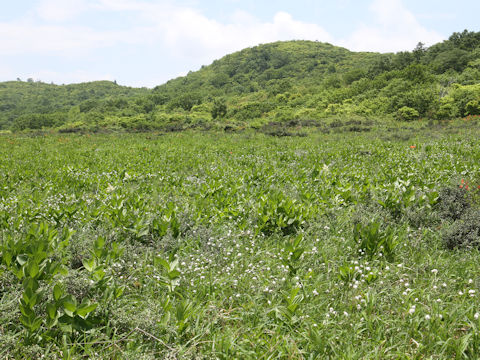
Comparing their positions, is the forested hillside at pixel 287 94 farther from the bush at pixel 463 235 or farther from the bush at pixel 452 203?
the bush at pixel 463 235

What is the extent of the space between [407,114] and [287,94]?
3284 centimetres

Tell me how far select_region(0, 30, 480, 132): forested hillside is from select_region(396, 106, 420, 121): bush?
10 cm

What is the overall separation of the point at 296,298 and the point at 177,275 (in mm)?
1213

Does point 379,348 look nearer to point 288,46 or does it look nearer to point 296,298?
point 296,298

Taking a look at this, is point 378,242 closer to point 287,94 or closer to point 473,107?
point 473,107

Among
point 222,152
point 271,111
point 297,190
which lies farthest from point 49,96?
point 297,190

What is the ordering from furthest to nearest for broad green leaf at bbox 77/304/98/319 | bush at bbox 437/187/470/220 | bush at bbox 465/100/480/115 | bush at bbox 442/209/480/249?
bush at bbox 465/100/480/115, bush at bbox 437/187/470/220, bush at bbox 442/209/480/249, broad green leaf at bbox 77/304/98/319

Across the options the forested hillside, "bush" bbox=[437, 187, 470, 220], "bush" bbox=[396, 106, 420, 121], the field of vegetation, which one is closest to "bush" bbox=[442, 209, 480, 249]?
the field of vegetation

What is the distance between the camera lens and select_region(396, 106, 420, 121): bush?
1201 inches

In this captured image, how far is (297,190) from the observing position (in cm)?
693

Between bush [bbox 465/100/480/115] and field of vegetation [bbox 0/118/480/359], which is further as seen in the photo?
bush [bbox 465/100/480/115]

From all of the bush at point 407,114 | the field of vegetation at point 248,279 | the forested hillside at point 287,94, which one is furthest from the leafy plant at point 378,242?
the bush at point 407,114

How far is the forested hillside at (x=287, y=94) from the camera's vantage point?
34.2m

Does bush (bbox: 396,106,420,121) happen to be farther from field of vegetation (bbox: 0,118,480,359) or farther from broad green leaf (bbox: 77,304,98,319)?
broad green leaf (bbox: 77,304,98,319)
